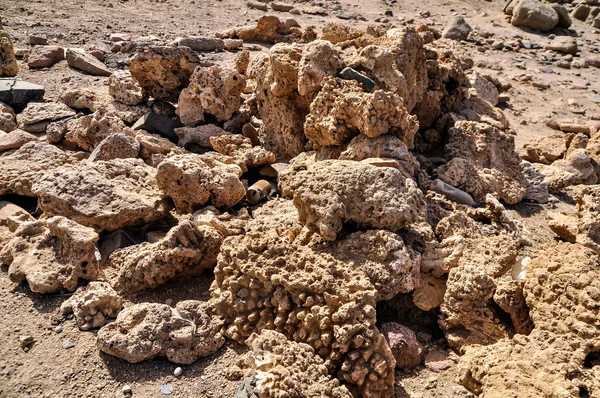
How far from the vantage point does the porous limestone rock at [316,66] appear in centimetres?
453

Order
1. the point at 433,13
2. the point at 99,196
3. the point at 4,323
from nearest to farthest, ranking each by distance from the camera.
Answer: the point at 4,323
the point at 99,196
the point at 433,13

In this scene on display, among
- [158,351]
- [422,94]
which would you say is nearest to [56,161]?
[158,351]

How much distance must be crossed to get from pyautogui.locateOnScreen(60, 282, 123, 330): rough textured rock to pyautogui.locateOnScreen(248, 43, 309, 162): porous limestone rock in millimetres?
2323

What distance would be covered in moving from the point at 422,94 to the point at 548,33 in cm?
908

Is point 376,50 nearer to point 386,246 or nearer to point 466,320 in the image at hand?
point 386,246

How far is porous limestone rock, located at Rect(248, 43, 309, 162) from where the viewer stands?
4855 mm

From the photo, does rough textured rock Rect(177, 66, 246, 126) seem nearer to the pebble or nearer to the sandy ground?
the sandy ground

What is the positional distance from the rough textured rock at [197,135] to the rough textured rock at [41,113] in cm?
134

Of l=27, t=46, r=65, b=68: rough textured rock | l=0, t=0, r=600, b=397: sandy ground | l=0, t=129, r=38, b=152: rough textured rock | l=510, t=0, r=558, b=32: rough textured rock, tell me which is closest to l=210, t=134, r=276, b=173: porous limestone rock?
l=0, t=0, r=600, b=397: sandy ground

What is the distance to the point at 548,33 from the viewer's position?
1246 centimetres

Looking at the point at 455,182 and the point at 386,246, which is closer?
the point at 386,246

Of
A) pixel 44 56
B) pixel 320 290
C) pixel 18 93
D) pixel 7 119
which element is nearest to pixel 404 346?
pixel 320 290

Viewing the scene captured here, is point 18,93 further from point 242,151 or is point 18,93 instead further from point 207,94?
point 242,151

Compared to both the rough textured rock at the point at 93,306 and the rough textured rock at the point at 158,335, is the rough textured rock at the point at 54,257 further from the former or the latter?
the rough textured rock at the point at 158,335
